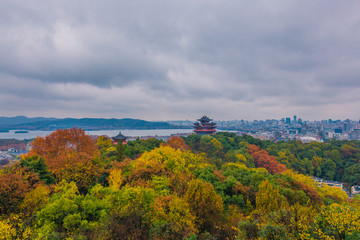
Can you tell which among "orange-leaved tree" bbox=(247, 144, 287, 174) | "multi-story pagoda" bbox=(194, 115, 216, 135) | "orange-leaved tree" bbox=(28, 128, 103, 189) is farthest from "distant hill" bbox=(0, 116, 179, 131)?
"orange-leaved tree" bbox=(28, 128, 103, 189)

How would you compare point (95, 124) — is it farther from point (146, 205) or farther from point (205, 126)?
point (146, 205)

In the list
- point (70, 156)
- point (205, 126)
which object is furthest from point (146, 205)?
point (205, 126)

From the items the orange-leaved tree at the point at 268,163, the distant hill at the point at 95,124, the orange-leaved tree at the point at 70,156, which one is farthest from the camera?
the distant hill at the point at 95,124

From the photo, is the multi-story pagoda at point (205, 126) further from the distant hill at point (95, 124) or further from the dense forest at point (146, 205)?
the distant hill at point (95, 124)

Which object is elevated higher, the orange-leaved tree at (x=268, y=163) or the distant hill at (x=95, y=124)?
the distant hill at (x=95, y=124)

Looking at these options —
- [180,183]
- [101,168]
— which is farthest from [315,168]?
[101,168]

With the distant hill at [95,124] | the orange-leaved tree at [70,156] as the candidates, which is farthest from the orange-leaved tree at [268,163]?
the distant hill at [95,124]

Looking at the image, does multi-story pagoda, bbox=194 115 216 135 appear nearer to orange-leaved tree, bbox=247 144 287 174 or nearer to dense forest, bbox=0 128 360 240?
orange-leaved tree, bbox=247 144 287 174

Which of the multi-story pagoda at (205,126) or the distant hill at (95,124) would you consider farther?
the distant hill at (95,124)

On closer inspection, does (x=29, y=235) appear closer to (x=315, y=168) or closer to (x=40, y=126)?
(x=315, y=168)
